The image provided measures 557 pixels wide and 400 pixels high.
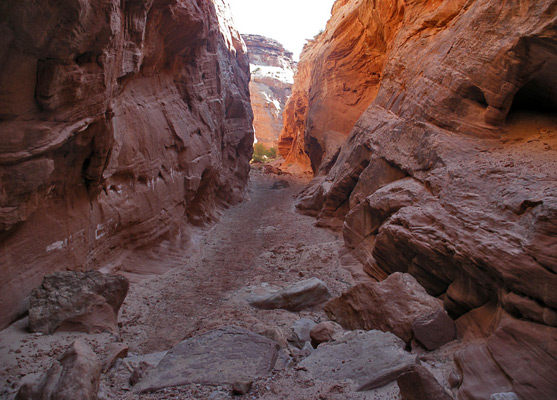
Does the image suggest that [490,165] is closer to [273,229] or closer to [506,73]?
[506,73]

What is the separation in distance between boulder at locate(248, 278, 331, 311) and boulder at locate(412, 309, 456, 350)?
2502 mm

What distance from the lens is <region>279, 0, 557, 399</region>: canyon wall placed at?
157 inches

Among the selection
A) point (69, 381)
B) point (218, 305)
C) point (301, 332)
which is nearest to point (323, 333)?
point (301, 332)

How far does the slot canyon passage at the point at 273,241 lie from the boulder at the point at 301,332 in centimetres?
7

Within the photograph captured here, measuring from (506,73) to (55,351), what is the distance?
8.71m

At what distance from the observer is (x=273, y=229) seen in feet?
46.3

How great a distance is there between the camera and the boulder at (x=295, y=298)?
23.7 feet

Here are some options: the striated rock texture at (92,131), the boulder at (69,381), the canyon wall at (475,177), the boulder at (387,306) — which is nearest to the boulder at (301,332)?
the boulder at (387,306)

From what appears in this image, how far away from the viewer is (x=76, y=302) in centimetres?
554

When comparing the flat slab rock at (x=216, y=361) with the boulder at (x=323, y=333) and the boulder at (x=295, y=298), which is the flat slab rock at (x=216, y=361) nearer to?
the boulder at (x=323, y=333)

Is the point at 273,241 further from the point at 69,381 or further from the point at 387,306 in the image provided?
the point at 69,381

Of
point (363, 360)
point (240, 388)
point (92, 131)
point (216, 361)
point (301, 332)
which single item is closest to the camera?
point (240, 388)

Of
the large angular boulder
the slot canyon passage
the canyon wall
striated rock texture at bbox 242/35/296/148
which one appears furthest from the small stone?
striated rock texture at bbox 242/35/296/148

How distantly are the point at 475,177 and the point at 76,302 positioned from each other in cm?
678
